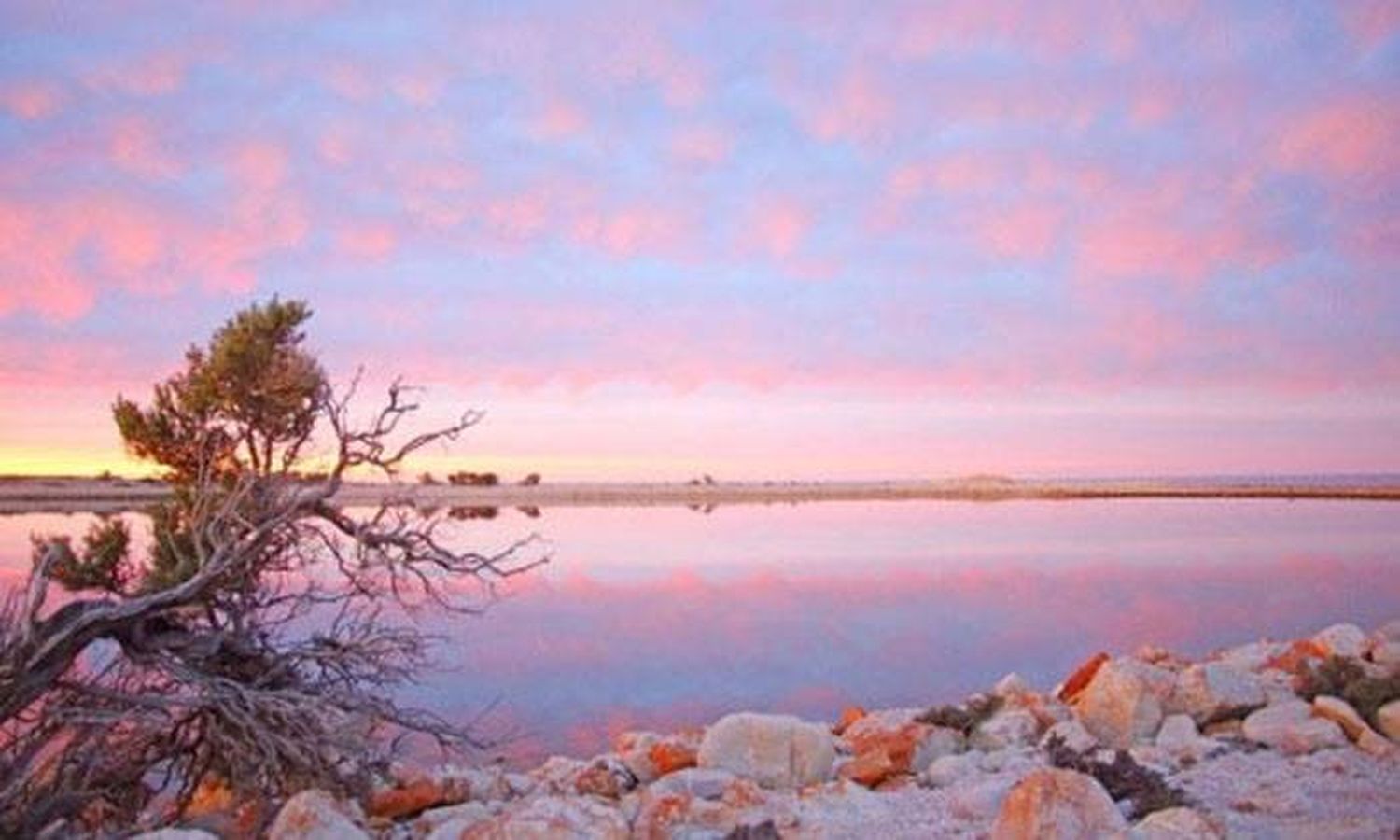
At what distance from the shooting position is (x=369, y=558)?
11125 mm

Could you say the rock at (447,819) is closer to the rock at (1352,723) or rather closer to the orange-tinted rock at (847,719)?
the orange-tinted rock at (847,719)

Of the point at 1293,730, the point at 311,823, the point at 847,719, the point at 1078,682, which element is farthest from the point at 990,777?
the point at 311,823

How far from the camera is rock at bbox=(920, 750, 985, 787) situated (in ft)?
36.4

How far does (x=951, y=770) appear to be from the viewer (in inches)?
440

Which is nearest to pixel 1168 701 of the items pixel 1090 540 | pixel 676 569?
pixel 676 569

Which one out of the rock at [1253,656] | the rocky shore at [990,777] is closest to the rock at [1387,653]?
the rocky shore at [990,777]

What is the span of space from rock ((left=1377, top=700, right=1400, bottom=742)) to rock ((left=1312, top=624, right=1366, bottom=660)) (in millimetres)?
2575

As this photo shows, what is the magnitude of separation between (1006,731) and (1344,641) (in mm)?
4777

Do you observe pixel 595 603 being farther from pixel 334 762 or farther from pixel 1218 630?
pixel 334 762

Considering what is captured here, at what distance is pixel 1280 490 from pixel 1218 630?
301ft

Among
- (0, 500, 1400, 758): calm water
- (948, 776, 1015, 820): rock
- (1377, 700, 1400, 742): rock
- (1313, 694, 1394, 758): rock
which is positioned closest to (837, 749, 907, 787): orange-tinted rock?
(948, 776, 1015, 820): rock

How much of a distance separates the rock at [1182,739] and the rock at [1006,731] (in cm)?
119

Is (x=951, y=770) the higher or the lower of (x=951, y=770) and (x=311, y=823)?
the lower

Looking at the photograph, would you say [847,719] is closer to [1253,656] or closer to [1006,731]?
[1006,731]
